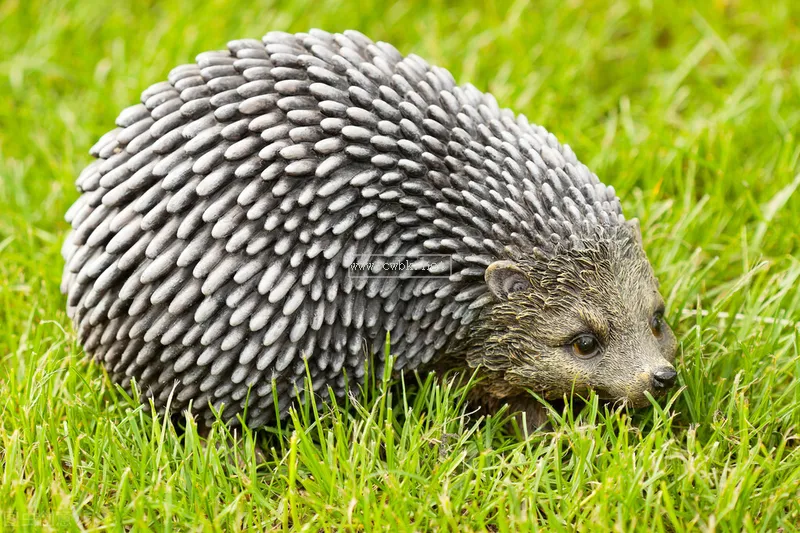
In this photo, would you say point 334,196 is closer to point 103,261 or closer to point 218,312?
point 218,312

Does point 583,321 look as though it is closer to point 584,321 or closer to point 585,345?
point 584,321

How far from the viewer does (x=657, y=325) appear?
4.38 metres

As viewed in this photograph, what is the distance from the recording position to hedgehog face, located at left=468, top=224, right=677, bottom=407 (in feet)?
13.5

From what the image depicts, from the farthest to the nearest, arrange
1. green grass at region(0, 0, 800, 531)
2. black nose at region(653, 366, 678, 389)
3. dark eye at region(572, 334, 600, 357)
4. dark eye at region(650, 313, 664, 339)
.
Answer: dark eye at region(650, 313, 664, 339)
dark eye at region(572, 334, 600, 357)
black nose at region(653, 366, 678, 389)
green grass at region(0, 0, 800, 531)

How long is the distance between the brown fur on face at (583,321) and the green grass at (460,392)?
0.71 ft

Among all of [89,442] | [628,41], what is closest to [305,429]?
[89,442]

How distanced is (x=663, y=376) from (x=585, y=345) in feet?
1.26

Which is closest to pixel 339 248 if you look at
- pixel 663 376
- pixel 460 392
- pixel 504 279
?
pixel 504 279

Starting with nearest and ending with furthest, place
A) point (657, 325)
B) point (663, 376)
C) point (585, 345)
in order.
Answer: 1. point (663, 376)
2. point (585, 345)
3. point (657, 325)

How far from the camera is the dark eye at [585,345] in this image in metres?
4.18

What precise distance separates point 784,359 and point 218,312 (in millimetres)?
3037

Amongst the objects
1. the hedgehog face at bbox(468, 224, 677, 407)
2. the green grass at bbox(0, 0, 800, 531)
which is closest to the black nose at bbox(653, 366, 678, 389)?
the hedgehog face at bbox(468, 224, 677, 407)

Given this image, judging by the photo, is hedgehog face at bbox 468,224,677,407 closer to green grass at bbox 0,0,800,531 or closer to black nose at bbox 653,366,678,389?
black nose at bbox 653,366,678,389

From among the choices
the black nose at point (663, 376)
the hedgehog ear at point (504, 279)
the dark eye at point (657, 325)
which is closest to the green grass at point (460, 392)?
Result: the black nose at point (663, 376)
